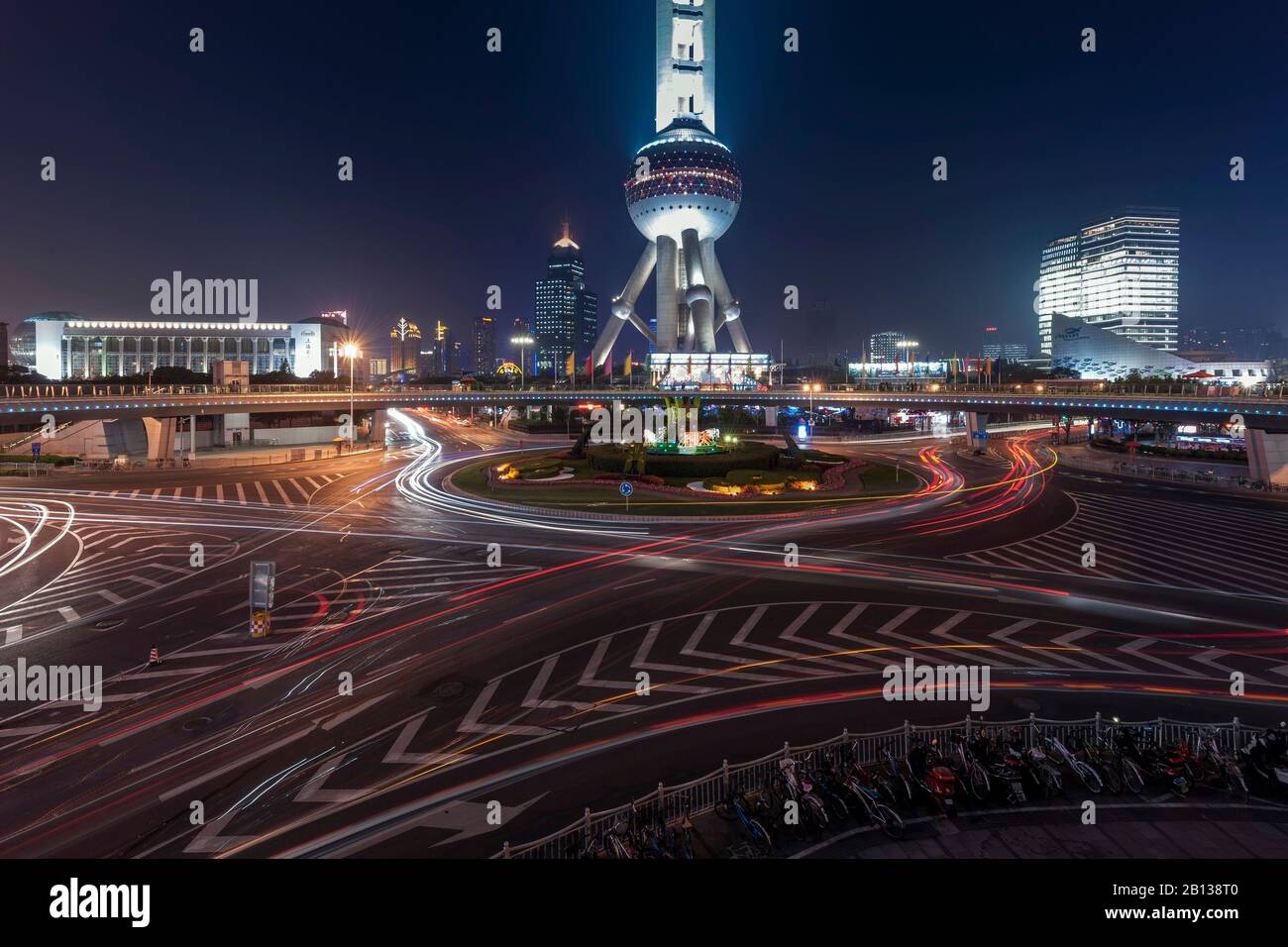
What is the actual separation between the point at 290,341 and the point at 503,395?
102271 millimetres

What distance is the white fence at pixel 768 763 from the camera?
10547mm

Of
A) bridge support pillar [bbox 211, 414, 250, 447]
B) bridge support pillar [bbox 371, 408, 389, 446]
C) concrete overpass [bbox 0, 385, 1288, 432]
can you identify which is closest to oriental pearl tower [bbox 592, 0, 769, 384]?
concrete overpass [bbox 0, 385, 1288, 432]

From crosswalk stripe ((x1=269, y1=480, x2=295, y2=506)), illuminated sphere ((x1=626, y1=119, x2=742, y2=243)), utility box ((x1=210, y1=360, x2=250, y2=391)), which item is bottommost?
crosswalk stripe ((x1=269, y1=480, x2=295, y2=506))

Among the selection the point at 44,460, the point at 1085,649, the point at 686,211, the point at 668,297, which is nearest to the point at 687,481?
the point at 1085,649

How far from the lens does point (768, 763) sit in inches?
508

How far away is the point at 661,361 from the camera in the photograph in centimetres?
13075

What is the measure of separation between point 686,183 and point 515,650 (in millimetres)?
→ 131396

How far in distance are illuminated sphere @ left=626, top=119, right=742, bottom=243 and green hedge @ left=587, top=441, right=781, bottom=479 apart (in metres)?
94.1

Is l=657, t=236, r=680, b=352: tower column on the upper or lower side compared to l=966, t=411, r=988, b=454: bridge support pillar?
upper

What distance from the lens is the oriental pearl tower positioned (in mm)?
132750

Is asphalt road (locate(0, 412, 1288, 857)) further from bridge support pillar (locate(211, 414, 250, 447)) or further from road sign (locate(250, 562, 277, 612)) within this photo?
→ bridge support pillar (locate(211, 414, 250, 447))
